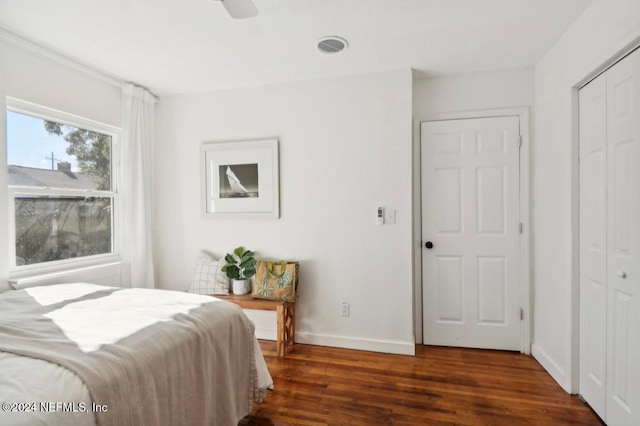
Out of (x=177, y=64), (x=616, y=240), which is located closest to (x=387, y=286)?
(x=616, y=240)

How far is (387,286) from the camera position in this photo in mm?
2873

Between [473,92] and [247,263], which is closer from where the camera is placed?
[473,92]

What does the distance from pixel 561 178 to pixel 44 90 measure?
393 centimetres

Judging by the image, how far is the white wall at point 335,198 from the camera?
2.84m

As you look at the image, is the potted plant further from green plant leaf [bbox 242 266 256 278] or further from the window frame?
the window frame

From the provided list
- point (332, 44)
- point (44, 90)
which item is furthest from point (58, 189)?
point (332, 44)

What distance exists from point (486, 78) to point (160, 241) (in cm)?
360

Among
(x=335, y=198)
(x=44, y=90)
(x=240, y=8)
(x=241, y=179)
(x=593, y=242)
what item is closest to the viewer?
(x=240, y=8)

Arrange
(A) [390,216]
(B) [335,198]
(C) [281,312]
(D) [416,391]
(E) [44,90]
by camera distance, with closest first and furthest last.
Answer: (D) [416,391] → (E) [44,90] → (C) [281,312] → (A) [390,216] → (B) [335,198]

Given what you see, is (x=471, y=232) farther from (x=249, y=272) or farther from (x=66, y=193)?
(x=66, y=193)

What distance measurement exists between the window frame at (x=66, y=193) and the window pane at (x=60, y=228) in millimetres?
44

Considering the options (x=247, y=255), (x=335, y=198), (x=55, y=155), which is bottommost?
(x=247, y=255)

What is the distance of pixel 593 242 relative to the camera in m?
1.96

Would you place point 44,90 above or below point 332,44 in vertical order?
below
